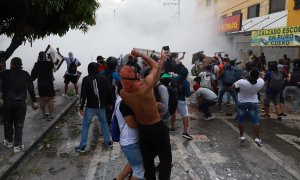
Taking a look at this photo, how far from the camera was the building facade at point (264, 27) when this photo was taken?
14711 mm

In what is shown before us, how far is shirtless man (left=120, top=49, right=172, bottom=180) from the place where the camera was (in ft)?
12.0

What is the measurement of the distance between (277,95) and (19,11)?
22.2 ft

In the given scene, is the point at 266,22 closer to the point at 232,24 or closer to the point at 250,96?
the point at 232,24

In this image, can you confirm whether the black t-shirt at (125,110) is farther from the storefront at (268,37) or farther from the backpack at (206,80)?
the storefront at (268,37)

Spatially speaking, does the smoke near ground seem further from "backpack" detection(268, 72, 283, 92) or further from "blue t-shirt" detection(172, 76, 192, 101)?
"blue t-shirt" detection(172, 76, 192, 101)

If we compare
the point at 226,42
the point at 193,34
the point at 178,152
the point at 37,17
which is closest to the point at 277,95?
the point at 178,152

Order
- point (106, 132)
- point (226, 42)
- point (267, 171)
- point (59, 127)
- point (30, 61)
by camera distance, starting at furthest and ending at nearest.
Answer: point (30, 61) < point (226, 42) < point (59, 127) < point (106, 132) < point (267, 171)

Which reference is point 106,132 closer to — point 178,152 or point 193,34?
point 178,152

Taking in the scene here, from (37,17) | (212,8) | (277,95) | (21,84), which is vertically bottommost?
(277,95)

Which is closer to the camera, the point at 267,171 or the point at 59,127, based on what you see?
the point at 267,171

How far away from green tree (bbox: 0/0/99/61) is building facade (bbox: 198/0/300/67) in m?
9.45

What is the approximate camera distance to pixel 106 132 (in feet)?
21.6

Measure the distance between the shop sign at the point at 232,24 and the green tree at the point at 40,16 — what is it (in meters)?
19.2

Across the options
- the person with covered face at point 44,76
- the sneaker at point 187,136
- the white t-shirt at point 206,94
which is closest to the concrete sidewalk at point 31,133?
the person with covered face at point 44,76
